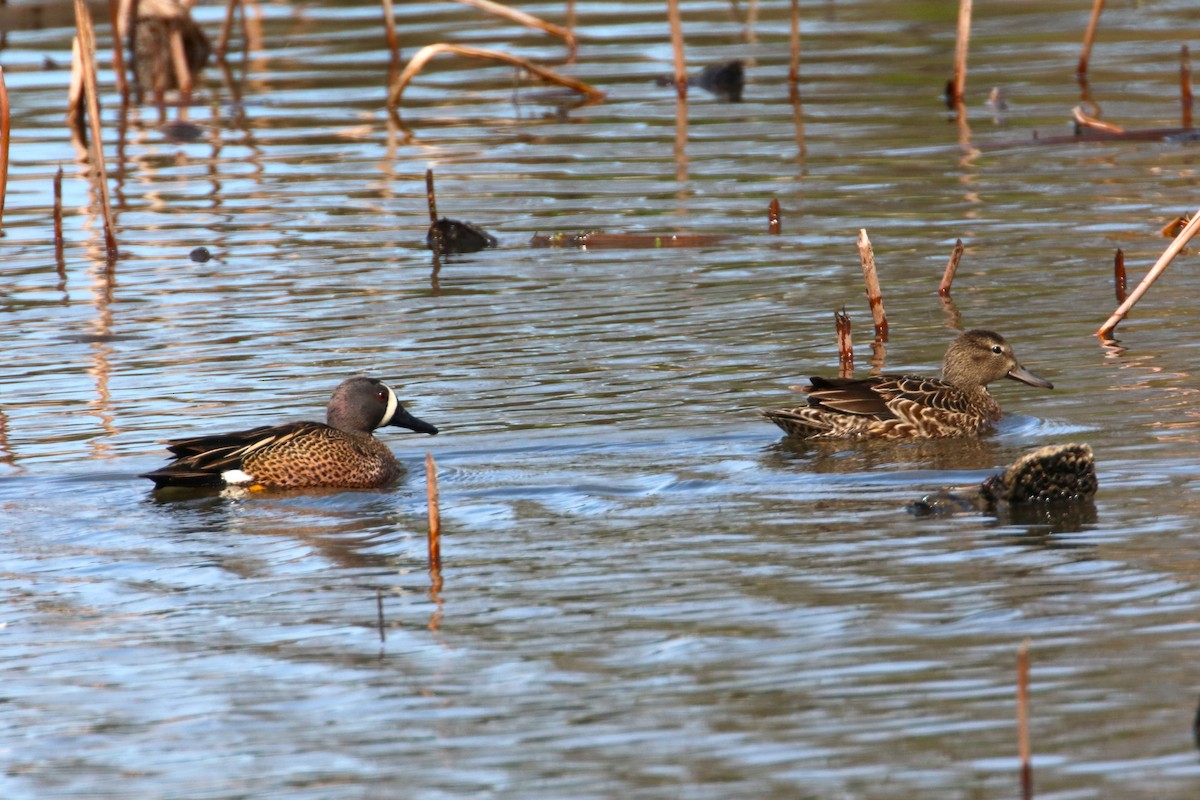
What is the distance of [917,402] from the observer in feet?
34.1

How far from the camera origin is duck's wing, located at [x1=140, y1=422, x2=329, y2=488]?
9484mm

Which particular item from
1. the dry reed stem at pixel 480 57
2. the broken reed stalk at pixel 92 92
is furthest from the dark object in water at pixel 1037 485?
the dry reed stem at pixel 480 57

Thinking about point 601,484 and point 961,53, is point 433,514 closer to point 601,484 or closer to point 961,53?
point 601,484

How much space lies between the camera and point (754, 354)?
39.9 ft

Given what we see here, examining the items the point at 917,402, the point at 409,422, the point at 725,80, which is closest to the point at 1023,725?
the point at 917,402

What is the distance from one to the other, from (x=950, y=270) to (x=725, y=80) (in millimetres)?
10429

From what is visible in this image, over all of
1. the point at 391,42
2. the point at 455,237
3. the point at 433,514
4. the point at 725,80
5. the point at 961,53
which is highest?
the point at 391,42

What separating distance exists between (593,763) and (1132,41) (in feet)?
70.2

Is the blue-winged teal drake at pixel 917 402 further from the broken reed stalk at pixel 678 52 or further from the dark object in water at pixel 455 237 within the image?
the broken reed stalk at pixel 678 52

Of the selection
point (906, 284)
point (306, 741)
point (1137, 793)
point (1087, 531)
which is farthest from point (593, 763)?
point (906, 284)

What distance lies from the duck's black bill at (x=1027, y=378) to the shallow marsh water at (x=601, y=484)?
144mm

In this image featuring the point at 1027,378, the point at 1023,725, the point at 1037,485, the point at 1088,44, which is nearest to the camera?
the point at 1023,725

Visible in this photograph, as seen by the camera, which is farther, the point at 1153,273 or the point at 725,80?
the point at 725,80

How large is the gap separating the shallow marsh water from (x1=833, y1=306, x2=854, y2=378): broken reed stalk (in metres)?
0.14
